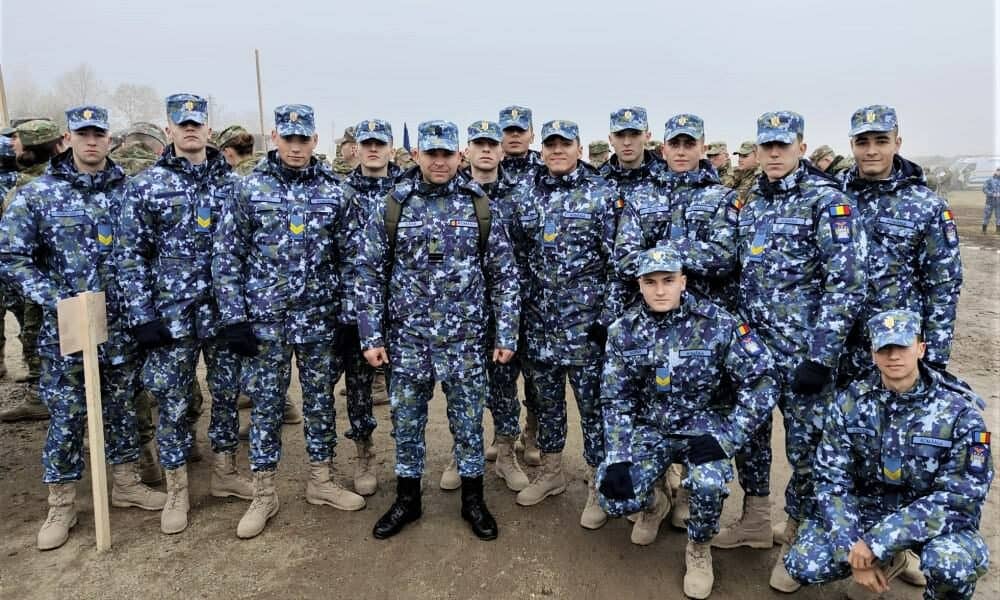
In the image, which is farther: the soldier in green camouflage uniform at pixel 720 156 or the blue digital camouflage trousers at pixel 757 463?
the soldier in green camouflage uniform at pixel 720 156

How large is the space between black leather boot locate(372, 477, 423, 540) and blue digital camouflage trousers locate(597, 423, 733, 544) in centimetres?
127

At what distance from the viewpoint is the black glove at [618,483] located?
3.66m

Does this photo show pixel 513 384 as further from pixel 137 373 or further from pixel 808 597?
pixel 137 373

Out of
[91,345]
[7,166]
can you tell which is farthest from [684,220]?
[7,166]

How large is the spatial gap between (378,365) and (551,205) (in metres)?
1.57

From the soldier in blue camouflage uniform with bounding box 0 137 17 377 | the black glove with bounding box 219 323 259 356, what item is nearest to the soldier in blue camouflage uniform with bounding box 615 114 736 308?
the black glove with bounding box 219 323 259 356

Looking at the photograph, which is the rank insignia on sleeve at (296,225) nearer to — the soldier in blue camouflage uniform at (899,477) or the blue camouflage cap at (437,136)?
the blue camouflage cap at (437,136)

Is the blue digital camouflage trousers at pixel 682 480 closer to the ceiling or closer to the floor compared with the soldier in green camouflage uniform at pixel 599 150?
closer to the floor

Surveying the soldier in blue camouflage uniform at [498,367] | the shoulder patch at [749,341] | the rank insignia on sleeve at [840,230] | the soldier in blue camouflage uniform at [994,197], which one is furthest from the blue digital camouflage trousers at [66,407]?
the soldier in blue camouflage uniform at [994,197]

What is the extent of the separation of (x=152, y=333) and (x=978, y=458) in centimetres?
460

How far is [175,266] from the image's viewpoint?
13.9 feet

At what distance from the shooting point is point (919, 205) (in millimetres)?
3680

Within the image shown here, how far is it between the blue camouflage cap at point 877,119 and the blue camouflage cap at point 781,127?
1.05 feet

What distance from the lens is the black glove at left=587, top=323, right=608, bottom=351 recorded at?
4.22 m
